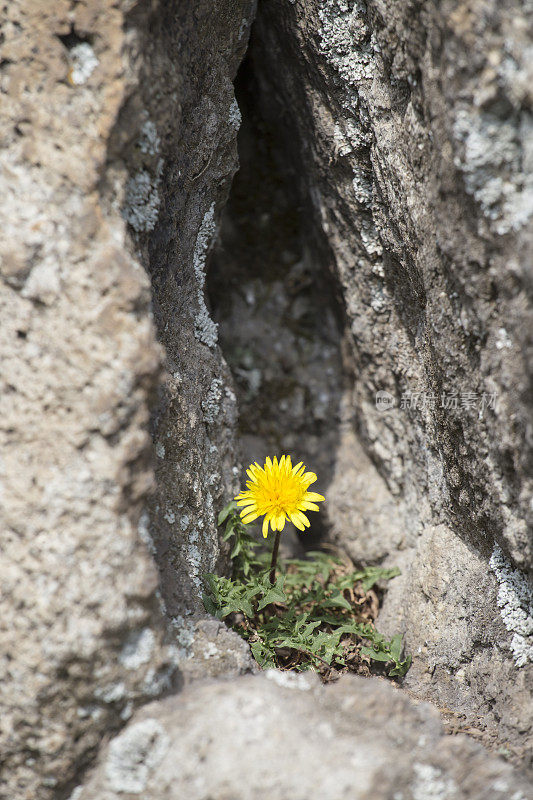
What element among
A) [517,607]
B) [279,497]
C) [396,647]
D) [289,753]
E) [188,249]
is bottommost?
[289,753]

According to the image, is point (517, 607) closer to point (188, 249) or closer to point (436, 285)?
point (436, 285)

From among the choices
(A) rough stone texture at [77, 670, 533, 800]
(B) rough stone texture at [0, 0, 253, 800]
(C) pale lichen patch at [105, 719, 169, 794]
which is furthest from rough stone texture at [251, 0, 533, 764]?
(C) pale lichen patch at [105, 719, 169, 794]

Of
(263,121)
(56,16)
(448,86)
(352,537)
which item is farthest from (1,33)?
(352,537)

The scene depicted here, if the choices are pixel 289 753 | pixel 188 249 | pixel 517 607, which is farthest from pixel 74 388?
pixel 517 607

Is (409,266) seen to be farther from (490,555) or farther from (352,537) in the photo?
(352,537)

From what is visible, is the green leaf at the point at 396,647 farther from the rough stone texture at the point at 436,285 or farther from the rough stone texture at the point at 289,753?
the rough stone texture at the point at 289,753

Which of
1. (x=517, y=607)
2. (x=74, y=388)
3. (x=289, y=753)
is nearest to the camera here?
(x=289, y=753)

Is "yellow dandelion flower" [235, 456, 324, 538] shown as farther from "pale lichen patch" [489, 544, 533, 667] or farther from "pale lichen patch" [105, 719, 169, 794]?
"pale lichen patch" [105, 719, 169, 794]
